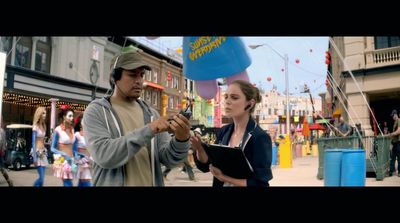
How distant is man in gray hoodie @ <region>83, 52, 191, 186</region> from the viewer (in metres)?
1.42

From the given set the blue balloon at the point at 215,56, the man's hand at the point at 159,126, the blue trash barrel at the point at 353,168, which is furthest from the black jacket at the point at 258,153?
the blue trash barrel at the point at 353,168

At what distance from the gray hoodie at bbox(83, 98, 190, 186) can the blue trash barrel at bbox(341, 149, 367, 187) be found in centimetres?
404

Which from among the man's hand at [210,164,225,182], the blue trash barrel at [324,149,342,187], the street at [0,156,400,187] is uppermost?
the man's hand at [210,164,225,182]

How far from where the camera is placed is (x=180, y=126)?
1.51m

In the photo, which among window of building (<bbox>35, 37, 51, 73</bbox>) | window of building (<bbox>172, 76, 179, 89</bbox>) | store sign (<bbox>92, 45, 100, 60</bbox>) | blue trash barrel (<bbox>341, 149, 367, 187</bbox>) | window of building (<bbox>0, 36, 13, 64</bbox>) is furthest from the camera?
window of building (<bbox>172, 76, 179, 89</bbox>)

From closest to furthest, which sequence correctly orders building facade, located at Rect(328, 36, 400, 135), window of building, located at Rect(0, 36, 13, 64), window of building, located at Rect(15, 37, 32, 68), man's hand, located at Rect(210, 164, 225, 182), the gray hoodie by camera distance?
1. the gray hoodie
2. man's hand, located at Rect(210, 164, 225, 182)
3. window of building, located at Rect(0, 36, 13, 64)
4. building facade, located at Rect(328, 36, 400, 135)
5. window of building, located at Rect(15, 37, 32, 68)

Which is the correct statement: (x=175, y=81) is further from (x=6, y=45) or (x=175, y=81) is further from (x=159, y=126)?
(x=159, y=126)

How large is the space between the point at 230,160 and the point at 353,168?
12.7 feet

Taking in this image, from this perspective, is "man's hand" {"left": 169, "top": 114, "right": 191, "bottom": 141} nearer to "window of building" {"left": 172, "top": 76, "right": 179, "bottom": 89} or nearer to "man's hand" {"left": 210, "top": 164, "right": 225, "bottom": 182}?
"man's hand" {"left": 210, "top": 164, "right": 225, "bottom": 182}

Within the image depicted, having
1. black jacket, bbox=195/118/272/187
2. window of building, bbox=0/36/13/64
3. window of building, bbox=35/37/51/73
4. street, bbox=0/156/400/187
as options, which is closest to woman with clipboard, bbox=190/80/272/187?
black jacket, bbox=195/118/272/187
